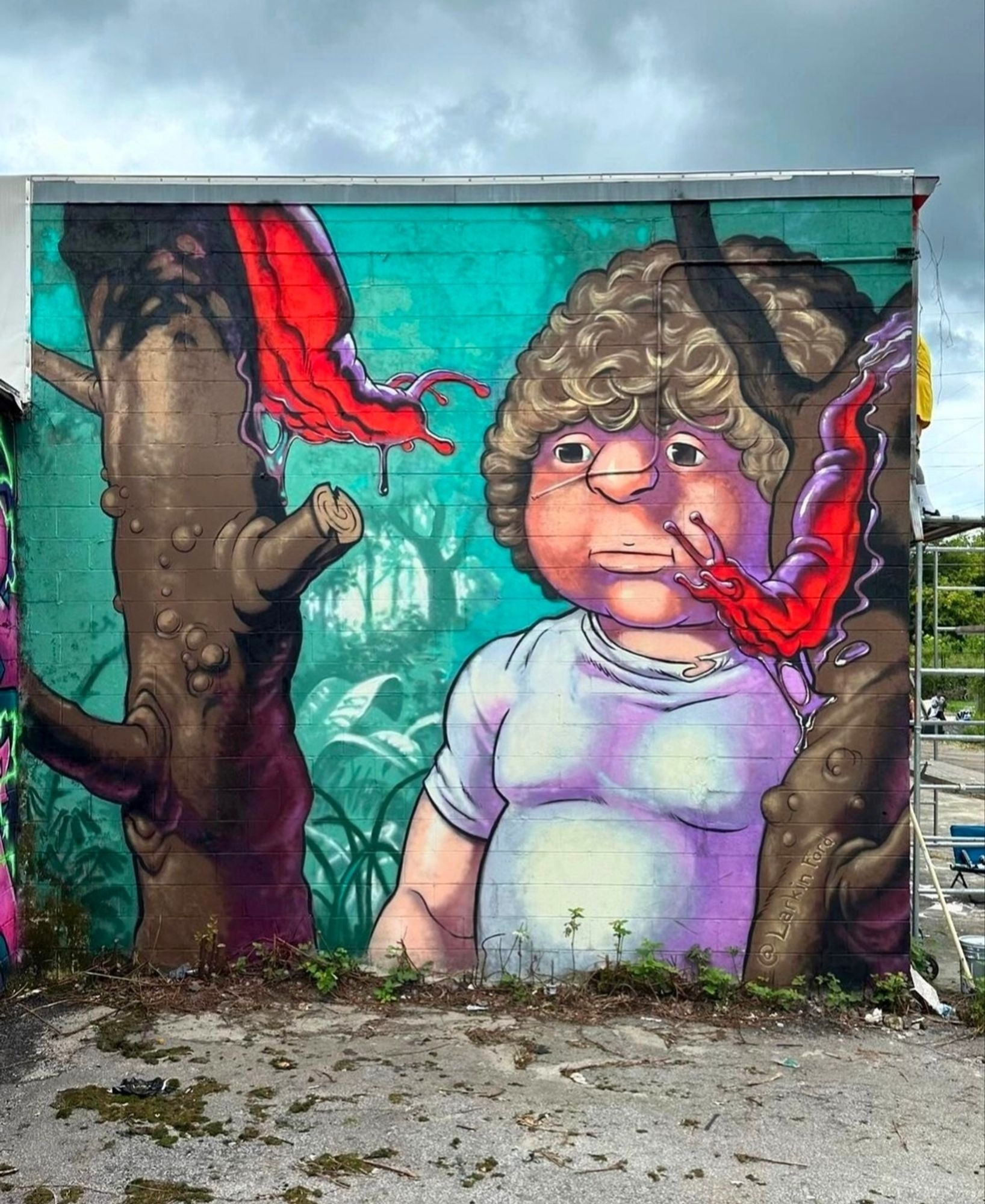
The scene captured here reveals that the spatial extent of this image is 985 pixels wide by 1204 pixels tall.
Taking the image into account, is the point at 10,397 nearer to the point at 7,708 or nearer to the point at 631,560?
the point at 7,708

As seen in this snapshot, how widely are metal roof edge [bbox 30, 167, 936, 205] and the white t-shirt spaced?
2.46 m

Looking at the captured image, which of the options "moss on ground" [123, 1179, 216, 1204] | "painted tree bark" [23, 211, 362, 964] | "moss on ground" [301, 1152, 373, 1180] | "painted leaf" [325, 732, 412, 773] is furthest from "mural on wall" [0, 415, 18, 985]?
"moss on ground" [301, 1152, 373, 1180]

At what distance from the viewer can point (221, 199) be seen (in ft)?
17.7

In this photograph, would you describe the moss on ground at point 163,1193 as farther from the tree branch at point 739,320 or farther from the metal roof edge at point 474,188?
the metal roof edge at point 474,188

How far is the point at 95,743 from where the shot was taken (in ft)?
17.8

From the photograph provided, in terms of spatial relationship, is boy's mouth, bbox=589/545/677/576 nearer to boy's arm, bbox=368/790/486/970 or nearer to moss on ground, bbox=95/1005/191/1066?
boy's arm, bbox=368/790/486/970

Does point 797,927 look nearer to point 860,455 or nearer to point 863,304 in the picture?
point 860,455

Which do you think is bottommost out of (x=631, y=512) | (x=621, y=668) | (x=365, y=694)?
(x=365, y=694)

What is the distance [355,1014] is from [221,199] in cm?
466

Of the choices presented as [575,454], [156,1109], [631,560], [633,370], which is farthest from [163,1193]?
[633,370]

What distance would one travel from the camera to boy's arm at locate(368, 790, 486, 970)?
537 centimetres

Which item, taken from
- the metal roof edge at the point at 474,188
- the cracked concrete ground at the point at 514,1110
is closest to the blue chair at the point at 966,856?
the cracked concrete ground at the point at 514,1110

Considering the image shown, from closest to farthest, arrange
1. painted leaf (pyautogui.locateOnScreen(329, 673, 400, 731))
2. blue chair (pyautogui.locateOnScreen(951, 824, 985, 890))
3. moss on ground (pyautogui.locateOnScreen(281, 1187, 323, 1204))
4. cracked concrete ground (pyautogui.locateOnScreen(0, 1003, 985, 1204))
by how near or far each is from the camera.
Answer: moss on ground (pyautogui.locateOnScreen(281, 1187, 323, 1204)) < cracked concrete ground (pyautogui.locateOnScreen(0, 1003, 985, 1204)) < painted leaf (pyautogui.locateOnScreen(329, 673, 400, 731)) < blue chair (pyautogui.locateOnScreen(951, 824, 985, 890))

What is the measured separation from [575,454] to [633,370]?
594 millimetres
